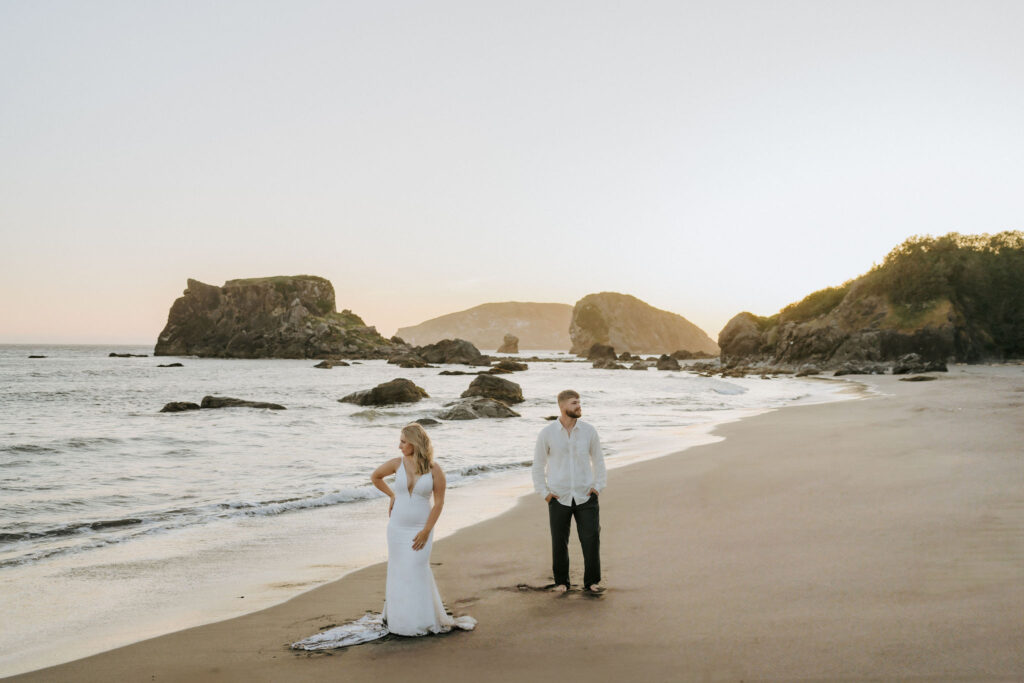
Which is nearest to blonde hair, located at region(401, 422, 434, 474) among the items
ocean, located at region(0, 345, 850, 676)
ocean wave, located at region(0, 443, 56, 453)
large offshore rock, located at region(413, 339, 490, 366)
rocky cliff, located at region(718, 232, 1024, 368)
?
ocean, located at region(0, 345, 850, 676)

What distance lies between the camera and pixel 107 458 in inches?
614

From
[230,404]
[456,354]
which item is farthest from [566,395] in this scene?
[456,354]

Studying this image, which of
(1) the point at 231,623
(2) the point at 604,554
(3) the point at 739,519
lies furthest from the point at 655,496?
(1) the point at 231,623

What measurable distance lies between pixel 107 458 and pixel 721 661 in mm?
15842

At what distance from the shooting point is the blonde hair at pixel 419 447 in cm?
523

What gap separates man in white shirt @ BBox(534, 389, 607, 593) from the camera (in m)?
6.19

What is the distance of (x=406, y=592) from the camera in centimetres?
514

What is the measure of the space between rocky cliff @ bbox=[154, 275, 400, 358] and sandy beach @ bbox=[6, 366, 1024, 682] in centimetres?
11134

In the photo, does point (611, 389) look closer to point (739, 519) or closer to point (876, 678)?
point (739, 519)

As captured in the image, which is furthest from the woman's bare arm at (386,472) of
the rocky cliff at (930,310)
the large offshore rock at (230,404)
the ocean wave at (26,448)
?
the rocky cliff at (930,310)

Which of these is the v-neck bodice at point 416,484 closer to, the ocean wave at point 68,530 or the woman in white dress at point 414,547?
the woman in white dress at point 414,547

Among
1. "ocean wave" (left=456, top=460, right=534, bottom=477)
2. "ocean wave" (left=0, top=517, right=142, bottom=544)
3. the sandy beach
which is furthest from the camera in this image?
"ocean wave" (left=456, top=460, right=534, bottom=477)

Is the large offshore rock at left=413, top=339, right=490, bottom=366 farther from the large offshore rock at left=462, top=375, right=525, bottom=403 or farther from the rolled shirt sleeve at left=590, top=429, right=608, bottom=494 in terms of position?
the rolled shirt sleeve at left=590, top=429, right=608, bottom=494

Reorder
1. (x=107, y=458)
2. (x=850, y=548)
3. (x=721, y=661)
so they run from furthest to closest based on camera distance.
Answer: (x=107, y=458)
(x=850, y=548)
(x=721, y=661)
